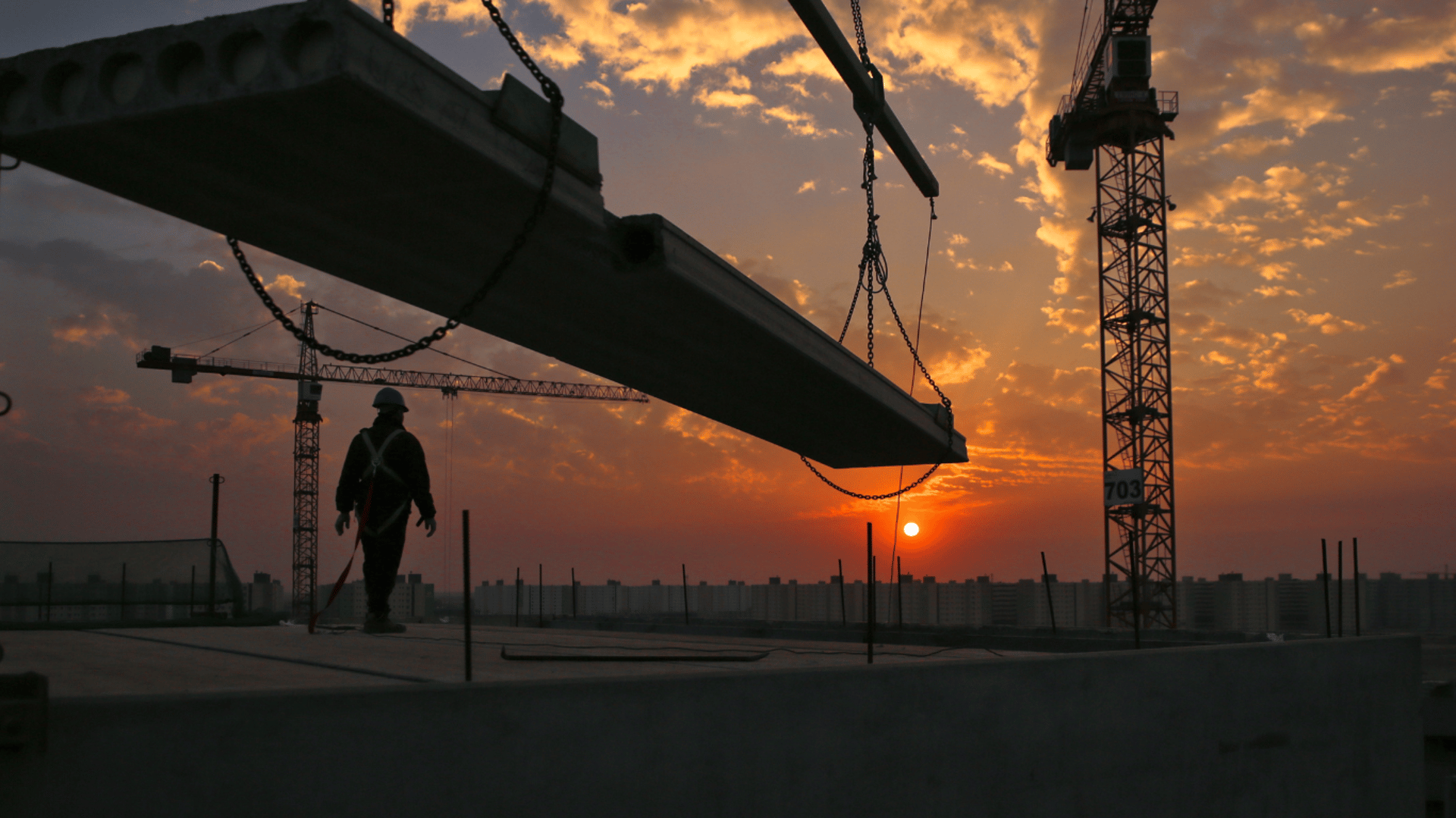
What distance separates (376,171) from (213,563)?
10808mm

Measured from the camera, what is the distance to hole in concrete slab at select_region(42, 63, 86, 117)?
18.5ft

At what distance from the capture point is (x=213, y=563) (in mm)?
14859

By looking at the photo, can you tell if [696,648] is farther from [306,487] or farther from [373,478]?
[306,487]

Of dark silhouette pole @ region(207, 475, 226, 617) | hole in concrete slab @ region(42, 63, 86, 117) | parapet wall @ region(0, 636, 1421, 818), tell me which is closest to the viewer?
parapet wall @ region(0, 636, 1421, 818)

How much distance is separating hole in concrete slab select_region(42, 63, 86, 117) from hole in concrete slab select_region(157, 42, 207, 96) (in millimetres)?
567

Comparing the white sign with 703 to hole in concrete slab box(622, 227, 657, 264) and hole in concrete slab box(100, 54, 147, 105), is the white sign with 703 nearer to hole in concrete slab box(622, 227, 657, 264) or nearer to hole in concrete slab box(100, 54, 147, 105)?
hole in concrete slab box(622, 227, 657, 264)

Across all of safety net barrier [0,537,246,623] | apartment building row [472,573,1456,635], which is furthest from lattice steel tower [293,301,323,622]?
safety net barrier [0,537,246,623]

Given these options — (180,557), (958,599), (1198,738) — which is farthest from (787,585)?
(1198,738)

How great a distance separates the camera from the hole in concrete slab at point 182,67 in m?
5.44

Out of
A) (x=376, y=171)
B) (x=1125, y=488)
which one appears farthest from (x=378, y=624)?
(x=1125, y=488)

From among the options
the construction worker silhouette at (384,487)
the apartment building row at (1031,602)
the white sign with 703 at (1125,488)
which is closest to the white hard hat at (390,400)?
the construction worker silhouette at (384,487)

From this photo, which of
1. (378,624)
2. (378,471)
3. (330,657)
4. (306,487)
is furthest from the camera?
(306,487)

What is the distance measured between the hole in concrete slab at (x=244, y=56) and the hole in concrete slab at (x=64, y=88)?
3.20 ft

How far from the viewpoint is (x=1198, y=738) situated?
649 cm
